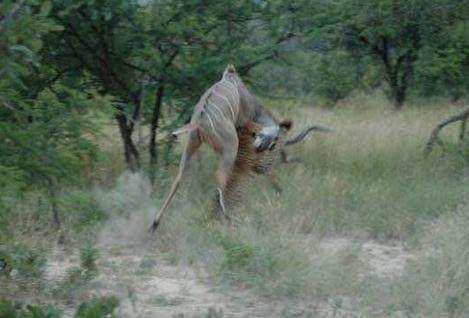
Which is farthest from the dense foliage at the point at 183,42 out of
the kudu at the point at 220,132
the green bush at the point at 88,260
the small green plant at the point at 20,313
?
the small green plant at the point at 20,313

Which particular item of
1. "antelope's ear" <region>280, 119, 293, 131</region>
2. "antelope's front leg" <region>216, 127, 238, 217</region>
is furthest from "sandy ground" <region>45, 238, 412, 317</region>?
"antelope's ear" <region>280, 119, 293, 131</region>

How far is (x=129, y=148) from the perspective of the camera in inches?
480

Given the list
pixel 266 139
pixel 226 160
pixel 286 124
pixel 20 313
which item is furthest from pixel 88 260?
pixel 286 124

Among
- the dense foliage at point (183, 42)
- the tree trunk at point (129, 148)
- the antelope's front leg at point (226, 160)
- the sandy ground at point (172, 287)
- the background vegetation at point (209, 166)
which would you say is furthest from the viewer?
the tree trunk at point (129, 148)

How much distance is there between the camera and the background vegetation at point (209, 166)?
6.53 m

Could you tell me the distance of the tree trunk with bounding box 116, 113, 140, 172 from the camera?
474 inches

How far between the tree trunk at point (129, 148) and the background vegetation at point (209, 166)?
0.02 meters

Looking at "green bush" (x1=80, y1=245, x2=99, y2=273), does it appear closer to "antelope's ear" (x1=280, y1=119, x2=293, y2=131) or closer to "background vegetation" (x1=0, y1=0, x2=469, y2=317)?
"background vegetation" (x1=0, y1=0, x2=469, y2=317)

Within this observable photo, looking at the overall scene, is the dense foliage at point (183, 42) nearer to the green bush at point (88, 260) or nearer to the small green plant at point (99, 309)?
the green bush at point (88, 260)

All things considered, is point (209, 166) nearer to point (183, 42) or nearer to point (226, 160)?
point (183, 42)

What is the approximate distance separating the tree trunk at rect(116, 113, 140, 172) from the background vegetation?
20 millimetres

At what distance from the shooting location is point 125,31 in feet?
38.4

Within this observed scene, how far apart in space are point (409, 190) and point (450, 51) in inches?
116

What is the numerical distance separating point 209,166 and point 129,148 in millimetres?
1092
